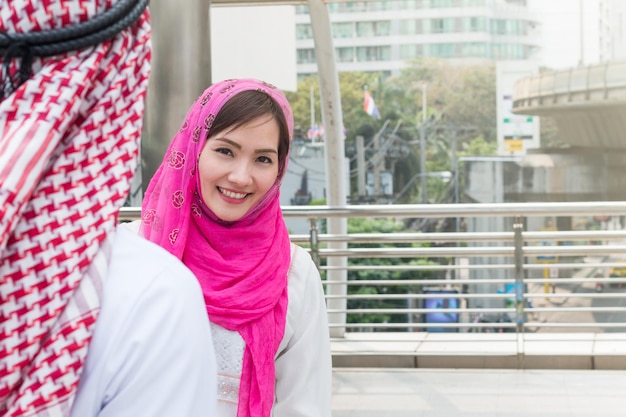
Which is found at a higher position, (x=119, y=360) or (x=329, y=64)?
(x=329, y=64)

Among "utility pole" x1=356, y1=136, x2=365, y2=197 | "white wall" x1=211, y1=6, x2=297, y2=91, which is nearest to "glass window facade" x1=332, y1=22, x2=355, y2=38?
"utility pole" x1=356, y1=136, x2=365, y2=197

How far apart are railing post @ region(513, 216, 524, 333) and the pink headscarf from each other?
3.83 metres

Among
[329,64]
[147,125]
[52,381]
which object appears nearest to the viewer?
[52,381]

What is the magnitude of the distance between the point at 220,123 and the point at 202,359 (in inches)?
47.9

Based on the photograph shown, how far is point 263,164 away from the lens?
2111 millimetres

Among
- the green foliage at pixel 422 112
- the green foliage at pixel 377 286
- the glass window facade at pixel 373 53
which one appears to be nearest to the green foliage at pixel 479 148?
the green foliage at pixel 422 112

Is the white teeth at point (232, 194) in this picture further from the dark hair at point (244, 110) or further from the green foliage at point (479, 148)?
the green foliage at point (479, 148)

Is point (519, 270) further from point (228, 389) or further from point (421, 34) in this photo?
point (421, 34)


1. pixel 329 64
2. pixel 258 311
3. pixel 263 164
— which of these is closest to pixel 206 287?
pixel 258 311

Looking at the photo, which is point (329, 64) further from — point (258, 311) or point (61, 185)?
point (61, 185)

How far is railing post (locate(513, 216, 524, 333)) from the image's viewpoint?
230 inches

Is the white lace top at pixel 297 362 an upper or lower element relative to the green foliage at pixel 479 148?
lower

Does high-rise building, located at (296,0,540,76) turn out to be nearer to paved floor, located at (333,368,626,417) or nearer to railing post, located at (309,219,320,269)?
railing post, located at (309,219,320,269)

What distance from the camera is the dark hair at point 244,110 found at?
209cm
